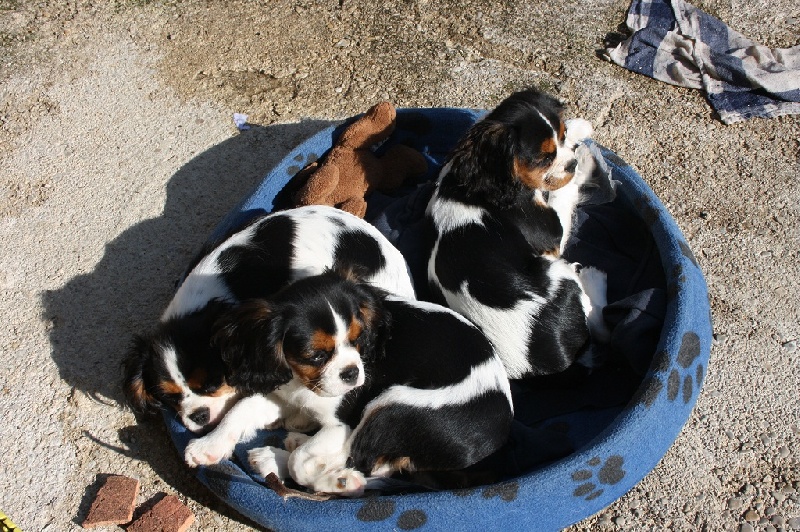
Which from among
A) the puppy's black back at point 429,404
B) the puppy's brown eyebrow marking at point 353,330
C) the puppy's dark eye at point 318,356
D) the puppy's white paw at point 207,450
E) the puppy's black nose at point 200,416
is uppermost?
the puppy's brown eyebrow marking at point 353,330

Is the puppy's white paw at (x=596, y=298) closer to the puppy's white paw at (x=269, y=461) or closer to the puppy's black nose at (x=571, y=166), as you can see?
the puppy's black nose at (x=571, y=166)

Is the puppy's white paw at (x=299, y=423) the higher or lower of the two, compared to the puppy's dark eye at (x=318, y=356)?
lower

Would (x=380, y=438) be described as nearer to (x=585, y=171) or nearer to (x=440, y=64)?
(x=585, y=171)

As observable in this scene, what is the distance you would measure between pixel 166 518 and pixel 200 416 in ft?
1.69

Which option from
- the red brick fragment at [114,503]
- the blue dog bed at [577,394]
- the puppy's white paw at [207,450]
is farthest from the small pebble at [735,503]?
the red brick fragment at [114,503]

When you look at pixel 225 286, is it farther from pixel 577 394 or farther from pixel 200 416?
pixel 577 394

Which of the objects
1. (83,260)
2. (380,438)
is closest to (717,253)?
(380,438)

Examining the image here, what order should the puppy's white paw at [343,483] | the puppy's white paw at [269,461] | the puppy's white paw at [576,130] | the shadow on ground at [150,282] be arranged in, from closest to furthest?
the puppy's white paw at [343,483] < the puppy's white paw at [269,461] < the shadow on ground at [150,282] < the puppy's white paw at [576,130]

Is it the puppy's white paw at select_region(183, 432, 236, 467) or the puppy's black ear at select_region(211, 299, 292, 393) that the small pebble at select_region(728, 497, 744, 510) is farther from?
the puppy's white paw at select_region(183, 432, 236, 467)

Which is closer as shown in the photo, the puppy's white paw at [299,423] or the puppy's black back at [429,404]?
the puppy's black back at [429,404]

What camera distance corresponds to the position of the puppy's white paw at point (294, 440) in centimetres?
363

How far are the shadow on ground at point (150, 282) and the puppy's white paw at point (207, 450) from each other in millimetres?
322

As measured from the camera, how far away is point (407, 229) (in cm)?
461

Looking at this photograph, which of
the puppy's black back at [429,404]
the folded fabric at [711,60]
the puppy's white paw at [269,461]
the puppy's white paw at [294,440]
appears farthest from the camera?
the folded fabric at [711,60]
